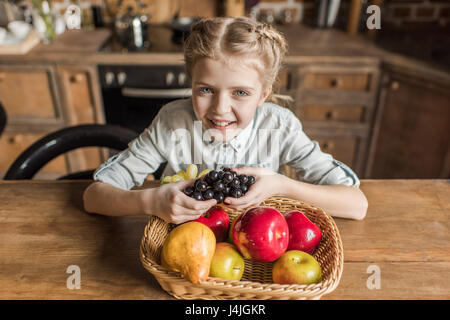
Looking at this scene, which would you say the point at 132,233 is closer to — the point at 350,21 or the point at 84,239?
the point at 84,239

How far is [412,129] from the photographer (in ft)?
6.81

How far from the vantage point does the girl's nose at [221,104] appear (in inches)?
33.7

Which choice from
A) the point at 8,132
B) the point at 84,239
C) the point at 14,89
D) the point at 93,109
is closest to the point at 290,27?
the point at 93,109

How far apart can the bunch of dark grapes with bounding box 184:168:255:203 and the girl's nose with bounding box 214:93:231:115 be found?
178 millimetres

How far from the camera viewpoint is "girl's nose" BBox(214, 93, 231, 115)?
33.7 inches

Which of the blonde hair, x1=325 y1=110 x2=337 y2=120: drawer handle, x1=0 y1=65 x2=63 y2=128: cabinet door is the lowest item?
x1=325 y1=110 x2=337 y2=120: drawer handle

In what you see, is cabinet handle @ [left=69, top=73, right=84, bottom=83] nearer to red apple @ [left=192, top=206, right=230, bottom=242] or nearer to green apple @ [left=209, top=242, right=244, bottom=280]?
red apple @ [left=192, top=206, right=230, bottom=242]

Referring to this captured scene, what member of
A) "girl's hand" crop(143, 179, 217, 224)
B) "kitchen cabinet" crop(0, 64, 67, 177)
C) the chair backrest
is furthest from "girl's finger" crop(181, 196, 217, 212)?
"kitchen cabinet" crop(0, 64, 67, 177)

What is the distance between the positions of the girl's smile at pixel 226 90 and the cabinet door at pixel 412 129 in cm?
139

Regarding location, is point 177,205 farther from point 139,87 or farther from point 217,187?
point 139,87

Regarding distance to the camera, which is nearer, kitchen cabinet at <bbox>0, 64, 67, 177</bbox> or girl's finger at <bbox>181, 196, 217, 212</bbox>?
girl's finger at <bbox>181, 196, 217, 212</bbox>

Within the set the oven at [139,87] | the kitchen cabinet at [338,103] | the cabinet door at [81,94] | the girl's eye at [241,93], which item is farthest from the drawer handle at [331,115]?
the girl's eye at [241,93]

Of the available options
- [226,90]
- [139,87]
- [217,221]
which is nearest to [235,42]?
[226,90]
